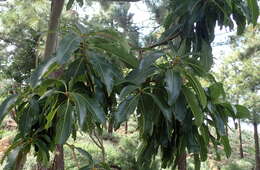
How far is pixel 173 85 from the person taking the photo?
698 millimetres

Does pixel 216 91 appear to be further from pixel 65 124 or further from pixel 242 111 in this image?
pixel 65 124

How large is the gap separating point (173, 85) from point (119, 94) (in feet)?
0.57

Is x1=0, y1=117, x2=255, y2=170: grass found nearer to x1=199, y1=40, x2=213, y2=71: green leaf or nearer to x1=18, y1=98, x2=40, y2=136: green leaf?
x1=199, y1=40, x2=213, y2=71: green leaf

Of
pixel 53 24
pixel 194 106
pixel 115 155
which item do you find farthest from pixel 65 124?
pixel 115 155

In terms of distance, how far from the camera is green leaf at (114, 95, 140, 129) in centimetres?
71

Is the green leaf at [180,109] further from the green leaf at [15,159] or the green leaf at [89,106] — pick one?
the green leaf at [15,159]

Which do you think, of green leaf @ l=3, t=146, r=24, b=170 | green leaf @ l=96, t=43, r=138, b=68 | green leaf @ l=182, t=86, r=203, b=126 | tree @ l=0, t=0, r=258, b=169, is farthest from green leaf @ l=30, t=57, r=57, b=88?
green leaf @ l=182, t=86, r=203, b=126

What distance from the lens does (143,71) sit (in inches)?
28.7

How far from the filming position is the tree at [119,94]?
0.71 m

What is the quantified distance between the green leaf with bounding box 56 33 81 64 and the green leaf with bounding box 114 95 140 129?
0.18 metres

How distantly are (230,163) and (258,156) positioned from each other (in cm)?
70

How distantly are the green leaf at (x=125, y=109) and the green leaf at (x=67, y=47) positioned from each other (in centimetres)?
18

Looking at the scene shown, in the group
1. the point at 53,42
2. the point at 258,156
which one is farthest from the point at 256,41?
the point at 53,42

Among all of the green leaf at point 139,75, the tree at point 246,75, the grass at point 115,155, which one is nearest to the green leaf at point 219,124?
the green leaf at point 139,75
